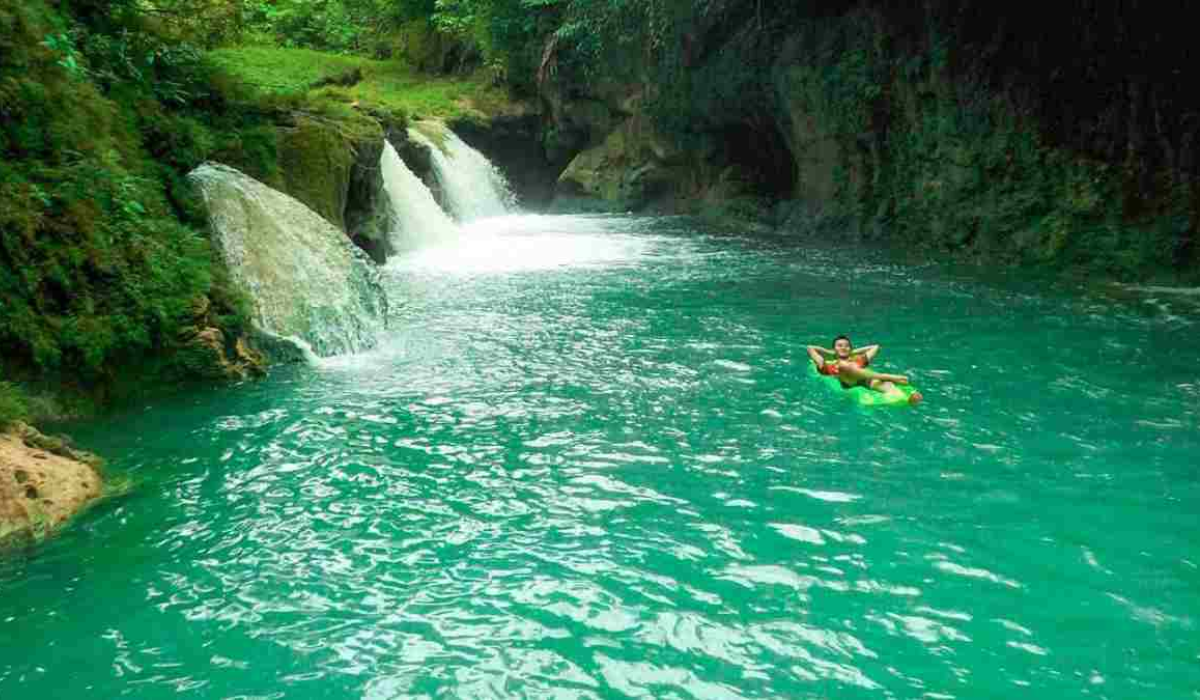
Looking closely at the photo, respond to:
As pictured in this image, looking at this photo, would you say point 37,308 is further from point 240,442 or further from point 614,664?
point 614,664

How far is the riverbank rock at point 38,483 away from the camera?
Answer: 6.06 metres

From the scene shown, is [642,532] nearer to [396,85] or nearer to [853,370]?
[853,370]

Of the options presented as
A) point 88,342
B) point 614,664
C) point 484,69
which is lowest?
point 614,664

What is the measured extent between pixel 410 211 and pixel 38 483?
13.9 meters

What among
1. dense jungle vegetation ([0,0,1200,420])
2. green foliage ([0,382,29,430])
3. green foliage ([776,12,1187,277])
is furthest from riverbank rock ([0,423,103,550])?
green foliage ([776,12,1187,277])

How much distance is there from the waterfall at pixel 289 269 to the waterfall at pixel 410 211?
6.96 m

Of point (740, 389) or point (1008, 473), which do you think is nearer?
point (1008, 473)

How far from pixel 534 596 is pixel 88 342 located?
525 centimetres

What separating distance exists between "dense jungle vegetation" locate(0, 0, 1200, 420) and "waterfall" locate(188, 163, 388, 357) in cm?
37

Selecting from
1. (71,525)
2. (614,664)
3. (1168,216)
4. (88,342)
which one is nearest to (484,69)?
(1168,216)

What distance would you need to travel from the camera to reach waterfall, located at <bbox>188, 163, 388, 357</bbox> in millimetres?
10633

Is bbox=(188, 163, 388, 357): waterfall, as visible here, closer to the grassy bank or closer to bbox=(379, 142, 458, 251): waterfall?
bbox=(379, 142, 458, 251): waterfall

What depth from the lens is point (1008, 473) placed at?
679cm

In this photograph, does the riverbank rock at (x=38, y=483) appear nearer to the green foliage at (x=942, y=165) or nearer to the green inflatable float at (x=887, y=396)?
the green inflatable float at (x=887, y=396)
